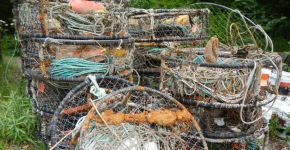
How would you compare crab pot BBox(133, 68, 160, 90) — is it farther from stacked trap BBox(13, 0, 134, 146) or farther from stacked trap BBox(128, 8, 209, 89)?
stacked trap BBox(13, 0, 134, 146)

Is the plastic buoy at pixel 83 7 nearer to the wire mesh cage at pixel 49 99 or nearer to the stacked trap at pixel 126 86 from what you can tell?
the stacked trap at pixel 126 86

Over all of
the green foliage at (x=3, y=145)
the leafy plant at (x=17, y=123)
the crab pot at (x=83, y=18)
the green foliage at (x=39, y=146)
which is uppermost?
the crab pot at (x=83, y=18)

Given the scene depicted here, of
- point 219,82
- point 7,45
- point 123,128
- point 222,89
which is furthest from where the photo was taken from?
point 7,45

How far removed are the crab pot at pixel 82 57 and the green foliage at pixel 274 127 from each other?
2508 mm

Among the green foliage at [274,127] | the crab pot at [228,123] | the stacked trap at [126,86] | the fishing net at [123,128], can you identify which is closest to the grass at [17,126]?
the stacked trap at [126,86]

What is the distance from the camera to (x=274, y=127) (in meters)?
3.55

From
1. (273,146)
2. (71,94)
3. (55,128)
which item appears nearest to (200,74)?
(71,94)

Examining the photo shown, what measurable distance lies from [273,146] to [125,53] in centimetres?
265

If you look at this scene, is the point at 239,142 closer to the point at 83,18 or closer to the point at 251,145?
the point at 251,145

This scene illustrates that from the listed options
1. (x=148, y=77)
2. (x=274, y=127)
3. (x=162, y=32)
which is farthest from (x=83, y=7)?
(x=274, y=127)

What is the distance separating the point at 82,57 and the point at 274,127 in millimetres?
3179

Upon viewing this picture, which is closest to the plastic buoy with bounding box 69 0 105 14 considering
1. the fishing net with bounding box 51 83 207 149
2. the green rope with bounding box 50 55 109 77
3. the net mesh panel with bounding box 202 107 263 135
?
the green rope with bounding box 50 55 109 77

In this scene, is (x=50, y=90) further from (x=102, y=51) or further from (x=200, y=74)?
(x=200, y=74)

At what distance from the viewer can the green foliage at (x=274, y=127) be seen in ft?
11.5
